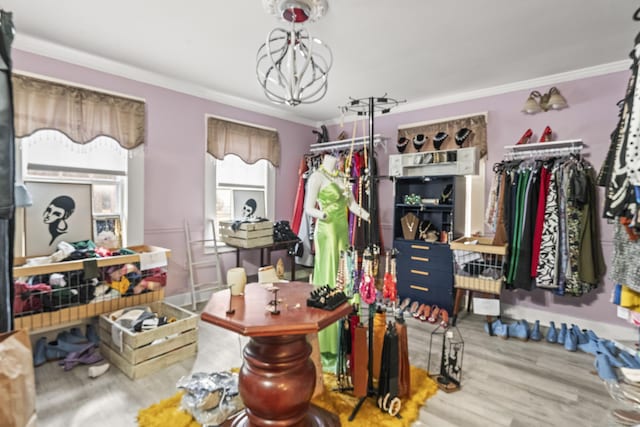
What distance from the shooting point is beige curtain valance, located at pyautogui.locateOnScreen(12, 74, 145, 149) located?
2.62 metres

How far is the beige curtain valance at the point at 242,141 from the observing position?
388 cm

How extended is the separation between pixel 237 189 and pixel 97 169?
1554 millimetres

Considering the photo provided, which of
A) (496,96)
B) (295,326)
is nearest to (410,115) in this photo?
(496,96)

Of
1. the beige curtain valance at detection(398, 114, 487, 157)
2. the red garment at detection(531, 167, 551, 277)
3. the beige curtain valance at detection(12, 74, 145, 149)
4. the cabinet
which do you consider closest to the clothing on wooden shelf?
the red garment at detection(531, 167, 551, 277)

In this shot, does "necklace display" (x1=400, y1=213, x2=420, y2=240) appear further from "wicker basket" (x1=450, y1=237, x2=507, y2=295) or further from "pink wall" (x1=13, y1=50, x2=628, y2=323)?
"pink wall" (x1=13, y1=50, x2=628, y2=323)

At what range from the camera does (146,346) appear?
89.7 inches

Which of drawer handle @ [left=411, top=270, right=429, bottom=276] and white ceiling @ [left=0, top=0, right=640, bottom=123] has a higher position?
white ceiling @ [left=0, top=0, right=640, bottom=123]

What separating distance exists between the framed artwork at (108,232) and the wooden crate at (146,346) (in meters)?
0.78

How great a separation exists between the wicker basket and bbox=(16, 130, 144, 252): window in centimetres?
325

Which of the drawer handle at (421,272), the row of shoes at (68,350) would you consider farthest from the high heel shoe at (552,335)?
the row of shoes at (68,350)

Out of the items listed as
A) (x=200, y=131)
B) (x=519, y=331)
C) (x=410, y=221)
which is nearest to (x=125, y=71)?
(x=200, y=131)

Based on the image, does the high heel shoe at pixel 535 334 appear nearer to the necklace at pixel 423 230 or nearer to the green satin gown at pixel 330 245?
the necklace at pixel 423 230

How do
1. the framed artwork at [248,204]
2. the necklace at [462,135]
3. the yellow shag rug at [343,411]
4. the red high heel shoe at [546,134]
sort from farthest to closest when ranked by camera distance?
the framed artwork at [248,204]
the necklace at [462,135]
the red high heel shoe at [546,134]
the yellow shag rug at [343,411]

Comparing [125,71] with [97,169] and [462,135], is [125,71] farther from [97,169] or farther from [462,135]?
[462,135]
